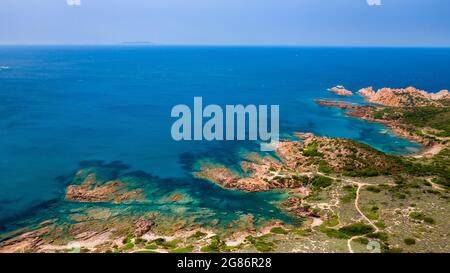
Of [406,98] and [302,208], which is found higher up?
[406,98]

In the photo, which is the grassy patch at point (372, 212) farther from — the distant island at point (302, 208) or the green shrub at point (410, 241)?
the green shrub at point (410, 241)

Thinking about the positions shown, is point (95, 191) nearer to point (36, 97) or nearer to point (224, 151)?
point (224, 151)

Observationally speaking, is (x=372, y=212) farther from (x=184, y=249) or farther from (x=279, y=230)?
(x=184, y=249)

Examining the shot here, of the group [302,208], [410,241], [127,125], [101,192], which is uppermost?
[127,125]

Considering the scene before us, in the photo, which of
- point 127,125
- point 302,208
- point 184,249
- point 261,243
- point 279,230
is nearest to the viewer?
point 184,249

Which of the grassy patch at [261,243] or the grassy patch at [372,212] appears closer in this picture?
the grassy patch at [261,243]

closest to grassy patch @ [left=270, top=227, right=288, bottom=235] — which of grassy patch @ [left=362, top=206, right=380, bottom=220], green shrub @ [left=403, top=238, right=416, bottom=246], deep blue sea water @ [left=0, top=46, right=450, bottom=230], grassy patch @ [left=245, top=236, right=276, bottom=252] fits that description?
grassy patch @ [left=245, top=236, right=276, bottom=252]

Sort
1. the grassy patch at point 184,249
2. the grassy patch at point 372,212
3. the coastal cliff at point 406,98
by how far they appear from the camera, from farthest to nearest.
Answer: the coastal cliff at point 406,98, the grassy patch at point 372,212, the grassy patch at point 184,249

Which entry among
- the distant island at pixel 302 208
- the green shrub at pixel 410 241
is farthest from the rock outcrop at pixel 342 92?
the green shrub at pixel 410 241

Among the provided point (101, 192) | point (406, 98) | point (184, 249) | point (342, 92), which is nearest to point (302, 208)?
point (184, 249)

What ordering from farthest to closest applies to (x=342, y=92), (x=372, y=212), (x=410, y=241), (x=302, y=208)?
(x=342, y=92) → (x=302, y=208) → (x=372, y=212) → (x=410, y=241)
